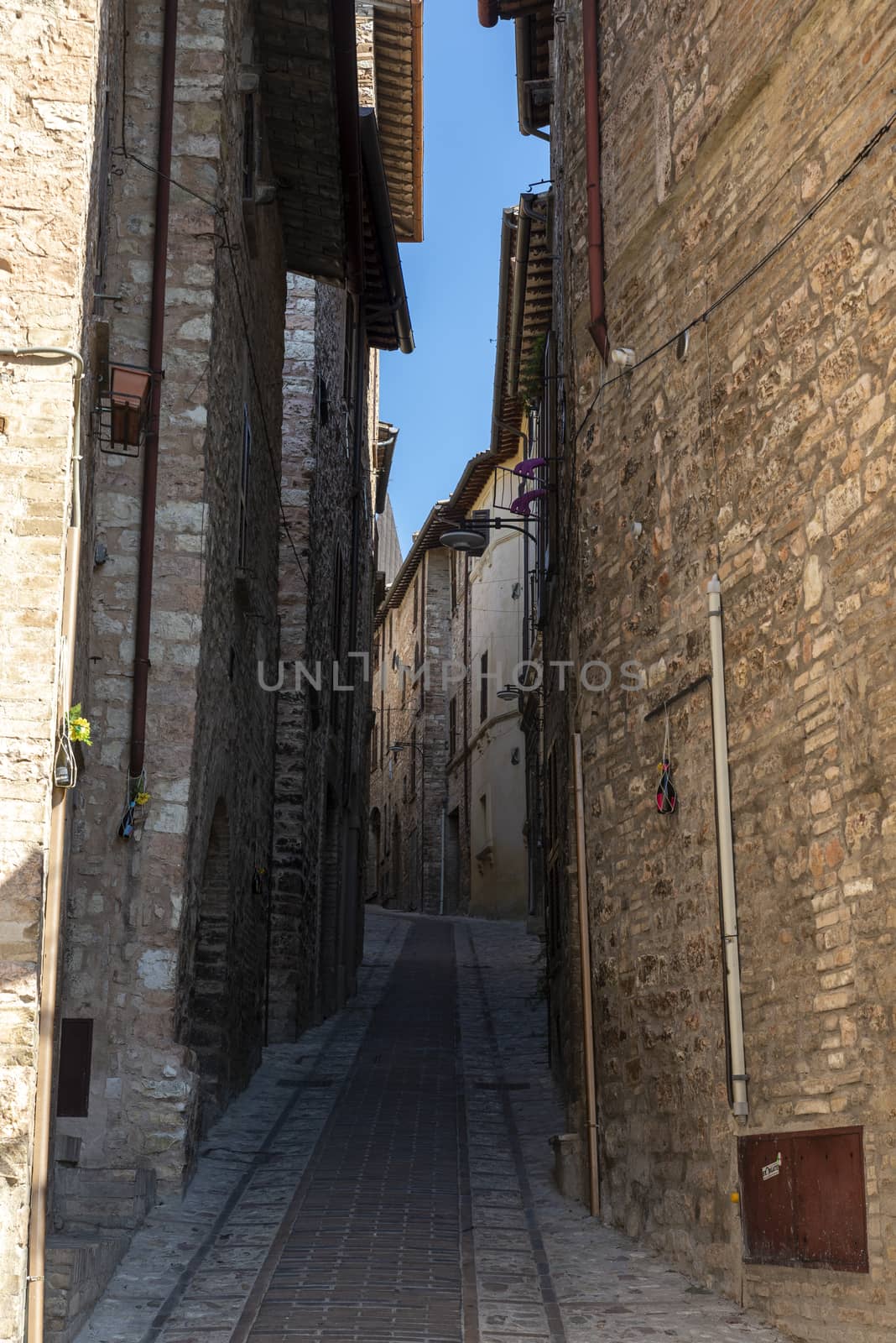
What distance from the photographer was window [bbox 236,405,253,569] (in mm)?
10509

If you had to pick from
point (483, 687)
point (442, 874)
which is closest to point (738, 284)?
point (483, 687)

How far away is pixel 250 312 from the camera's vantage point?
11.0m

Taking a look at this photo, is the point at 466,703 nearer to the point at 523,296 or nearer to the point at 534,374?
the point at 534,374

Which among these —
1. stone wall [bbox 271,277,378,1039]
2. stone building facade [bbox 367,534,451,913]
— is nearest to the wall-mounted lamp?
stone wall [bbox 271,277,378,1039]

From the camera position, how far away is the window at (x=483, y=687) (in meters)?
29.4

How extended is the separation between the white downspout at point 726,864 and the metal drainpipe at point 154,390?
10.2 feet

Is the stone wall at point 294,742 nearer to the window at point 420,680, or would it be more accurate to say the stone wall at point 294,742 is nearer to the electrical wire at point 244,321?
the electrical wire at point 244,321

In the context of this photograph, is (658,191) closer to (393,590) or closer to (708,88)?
(708,88)

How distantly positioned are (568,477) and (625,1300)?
5373mm

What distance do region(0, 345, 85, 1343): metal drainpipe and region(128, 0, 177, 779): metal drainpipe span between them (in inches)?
74.3

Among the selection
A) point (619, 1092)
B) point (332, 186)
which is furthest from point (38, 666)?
point (332, 186)

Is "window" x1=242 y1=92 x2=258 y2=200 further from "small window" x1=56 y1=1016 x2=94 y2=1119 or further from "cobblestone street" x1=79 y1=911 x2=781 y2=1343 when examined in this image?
"cobblestone street" x1=79 y1=911 x2=781 y2=1343

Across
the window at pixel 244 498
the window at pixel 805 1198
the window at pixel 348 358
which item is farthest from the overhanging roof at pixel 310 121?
the window at pixel 805 1198

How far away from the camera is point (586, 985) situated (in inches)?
341
